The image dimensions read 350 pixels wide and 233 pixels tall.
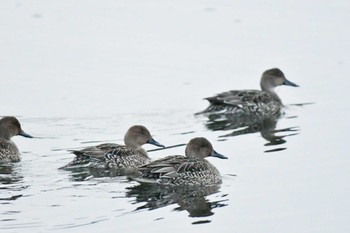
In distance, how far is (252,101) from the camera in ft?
65.5

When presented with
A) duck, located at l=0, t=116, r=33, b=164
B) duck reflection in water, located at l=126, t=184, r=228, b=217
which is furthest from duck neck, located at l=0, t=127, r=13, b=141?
duck reflection in water, located at l=126, t=184, r=228, b=217

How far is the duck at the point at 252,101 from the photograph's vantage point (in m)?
19.6

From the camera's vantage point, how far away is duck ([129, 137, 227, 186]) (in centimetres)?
1494

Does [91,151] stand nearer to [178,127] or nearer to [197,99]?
[178,127]

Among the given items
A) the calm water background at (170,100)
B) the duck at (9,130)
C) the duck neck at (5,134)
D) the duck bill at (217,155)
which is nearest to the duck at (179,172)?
the duck bill at (217,155)

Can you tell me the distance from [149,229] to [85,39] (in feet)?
34.6

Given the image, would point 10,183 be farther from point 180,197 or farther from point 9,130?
point 9,130

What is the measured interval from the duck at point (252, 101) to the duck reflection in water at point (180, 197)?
15.0 feet

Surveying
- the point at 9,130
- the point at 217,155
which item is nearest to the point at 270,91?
the point at 217,155

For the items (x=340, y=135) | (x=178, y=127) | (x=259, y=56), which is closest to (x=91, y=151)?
(x=178, y=127)

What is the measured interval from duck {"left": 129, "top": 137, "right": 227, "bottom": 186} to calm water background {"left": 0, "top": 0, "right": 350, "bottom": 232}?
0.33 metres

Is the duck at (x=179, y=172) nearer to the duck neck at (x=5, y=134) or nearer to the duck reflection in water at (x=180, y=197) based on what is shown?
the duck reflection in water at (x=180, y=197)

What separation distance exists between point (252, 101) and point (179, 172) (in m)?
5.15

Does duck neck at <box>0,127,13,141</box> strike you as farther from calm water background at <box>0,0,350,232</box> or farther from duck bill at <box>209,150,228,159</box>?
duck bill at <box>209,150,228,159</box>
